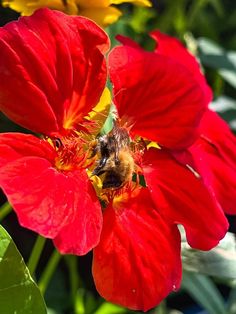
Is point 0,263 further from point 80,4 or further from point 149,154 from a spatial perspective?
point 80,4

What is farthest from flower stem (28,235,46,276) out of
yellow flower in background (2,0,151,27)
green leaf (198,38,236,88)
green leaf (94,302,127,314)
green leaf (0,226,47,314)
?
green leaf (198,38,236,88)

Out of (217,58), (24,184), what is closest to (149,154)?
(24,184)

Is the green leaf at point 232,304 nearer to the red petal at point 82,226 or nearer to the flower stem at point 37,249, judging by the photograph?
the flower stem at point 37,249

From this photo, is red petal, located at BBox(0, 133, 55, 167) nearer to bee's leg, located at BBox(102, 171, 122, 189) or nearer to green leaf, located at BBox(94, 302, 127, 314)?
bee's leg, located at BBox(102, 171, 122, 189)

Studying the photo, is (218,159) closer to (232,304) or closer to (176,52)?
(176,52)

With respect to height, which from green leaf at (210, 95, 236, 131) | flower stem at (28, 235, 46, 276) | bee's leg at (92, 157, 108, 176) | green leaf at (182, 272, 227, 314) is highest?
bee's leg at (92, 157, 108, 176)

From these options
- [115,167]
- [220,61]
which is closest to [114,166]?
[115,167]

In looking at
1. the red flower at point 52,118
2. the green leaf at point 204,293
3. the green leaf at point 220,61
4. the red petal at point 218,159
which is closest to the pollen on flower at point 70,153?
the red flower at point 52,118
